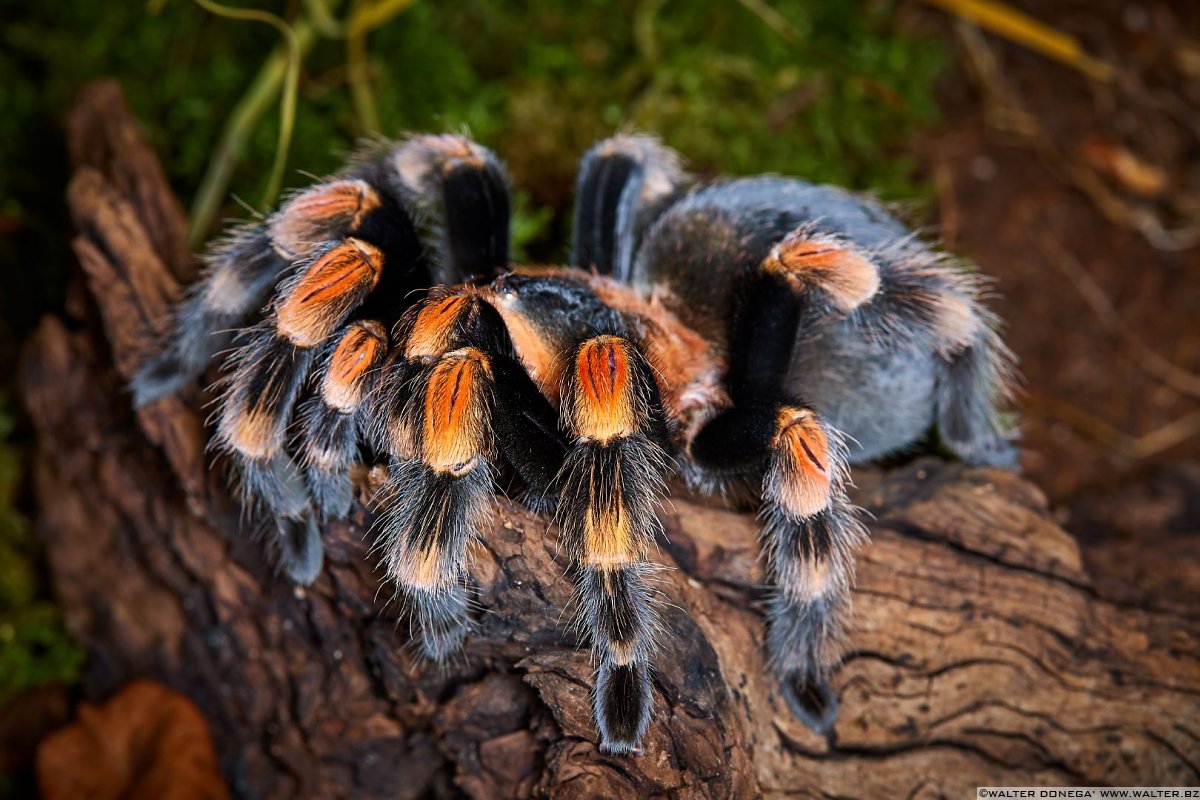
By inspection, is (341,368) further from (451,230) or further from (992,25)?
(992,25)

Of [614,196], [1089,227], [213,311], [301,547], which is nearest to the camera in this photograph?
[301,547]

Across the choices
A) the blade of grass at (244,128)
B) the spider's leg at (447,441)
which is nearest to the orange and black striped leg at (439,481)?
the spider's leg at (447,441)

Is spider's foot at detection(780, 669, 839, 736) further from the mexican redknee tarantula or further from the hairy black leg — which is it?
the hairy black leg

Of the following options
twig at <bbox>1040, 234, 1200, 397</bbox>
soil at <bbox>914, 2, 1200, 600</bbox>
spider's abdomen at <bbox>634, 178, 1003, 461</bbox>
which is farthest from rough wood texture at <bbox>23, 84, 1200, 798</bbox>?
twig at <bbox>1040, 234, 1200, 397</bbox>

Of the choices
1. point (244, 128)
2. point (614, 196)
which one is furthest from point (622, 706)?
point (244, 128)

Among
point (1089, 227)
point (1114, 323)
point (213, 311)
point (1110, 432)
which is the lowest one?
point (1110, 432)

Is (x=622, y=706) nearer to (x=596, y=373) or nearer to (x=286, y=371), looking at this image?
(x=596, y=373)
